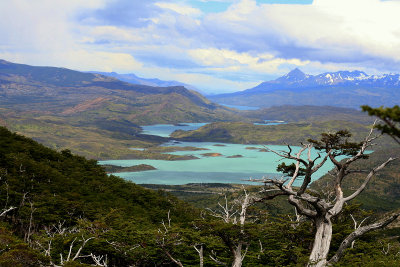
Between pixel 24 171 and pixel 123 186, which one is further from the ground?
pixel 24 171

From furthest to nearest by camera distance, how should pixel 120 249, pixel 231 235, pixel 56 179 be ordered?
pixel 56 179 < pixel 120 249 < pixel 231 235

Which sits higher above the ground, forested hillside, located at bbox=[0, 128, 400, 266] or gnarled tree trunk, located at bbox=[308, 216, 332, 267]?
gnarled tree trunk, located at bbox=[308, 216, 332, 267]

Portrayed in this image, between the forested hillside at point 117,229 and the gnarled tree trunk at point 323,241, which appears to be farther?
the forested hillside at point 117,229

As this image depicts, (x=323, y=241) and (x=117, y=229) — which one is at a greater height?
(x=323, y=241)

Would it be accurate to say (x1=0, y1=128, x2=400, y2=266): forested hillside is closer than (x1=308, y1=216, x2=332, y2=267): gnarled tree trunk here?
No

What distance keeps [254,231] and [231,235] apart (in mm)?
1644

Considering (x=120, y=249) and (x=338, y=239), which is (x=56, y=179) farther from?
(x=338, y=239)

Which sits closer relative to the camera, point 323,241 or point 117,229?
point 323,241

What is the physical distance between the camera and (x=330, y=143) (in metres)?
27.0

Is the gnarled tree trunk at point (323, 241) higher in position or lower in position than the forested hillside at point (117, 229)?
higher

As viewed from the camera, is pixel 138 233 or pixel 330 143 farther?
pixel 138 233

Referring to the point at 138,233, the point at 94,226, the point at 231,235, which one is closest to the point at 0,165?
the point at 94,226

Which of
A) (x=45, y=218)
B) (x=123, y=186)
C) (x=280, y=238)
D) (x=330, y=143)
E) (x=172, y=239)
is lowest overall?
(x=123, y=186)

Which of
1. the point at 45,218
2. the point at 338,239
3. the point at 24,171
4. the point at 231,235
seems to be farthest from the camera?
the point at 24,171
